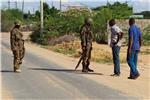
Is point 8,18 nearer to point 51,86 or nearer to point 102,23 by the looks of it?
point 102,23

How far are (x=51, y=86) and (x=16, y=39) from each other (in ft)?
13.8

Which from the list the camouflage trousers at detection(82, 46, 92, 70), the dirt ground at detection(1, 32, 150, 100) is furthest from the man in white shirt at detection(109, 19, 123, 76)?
the camouflage trousers at detection(82, 46, 92, 70)

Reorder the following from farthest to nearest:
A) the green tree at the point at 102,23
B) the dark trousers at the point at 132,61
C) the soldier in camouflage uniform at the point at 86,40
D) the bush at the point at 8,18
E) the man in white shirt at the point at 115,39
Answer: the bush at the point at 8,18, the green tree at the point at 102,23, the soldier in camouflage uniform at the point at 86,40, the man in white shirt at the point at 115,39, the dark trousers at the point at 132,61

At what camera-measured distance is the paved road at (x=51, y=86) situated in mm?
12180

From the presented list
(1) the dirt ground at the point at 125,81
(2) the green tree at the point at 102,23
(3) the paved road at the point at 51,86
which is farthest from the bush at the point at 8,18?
(3) the paved road at the point at 51,86

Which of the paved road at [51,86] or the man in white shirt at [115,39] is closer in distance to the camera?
the paved road at [51,86]

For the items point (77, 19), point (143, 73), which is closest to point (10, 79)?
point (143, 73)

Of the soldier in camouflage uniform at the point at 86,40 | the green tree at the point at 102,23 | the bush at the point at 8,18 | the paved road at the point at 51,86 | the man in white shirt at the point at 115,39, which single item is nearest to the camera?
the paved road at the point at 51,86

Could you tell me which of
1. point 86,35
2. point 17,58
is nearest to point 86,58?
point 86,35

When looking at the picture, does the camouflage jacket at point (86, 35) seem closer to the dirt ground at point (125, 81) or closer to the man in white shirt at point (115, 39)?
the dirt ground at point (125, 81)

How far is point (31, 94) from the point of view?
12.3m

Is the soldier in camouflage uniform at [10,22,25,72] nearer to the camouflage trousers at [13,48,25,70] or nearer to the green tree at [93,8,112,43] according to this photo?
the camouflage trousers at [13,48,25,70]

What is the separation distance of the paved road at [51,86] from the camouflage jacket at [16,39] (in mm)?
879

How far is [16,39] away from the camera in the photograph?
1770 centimetres
